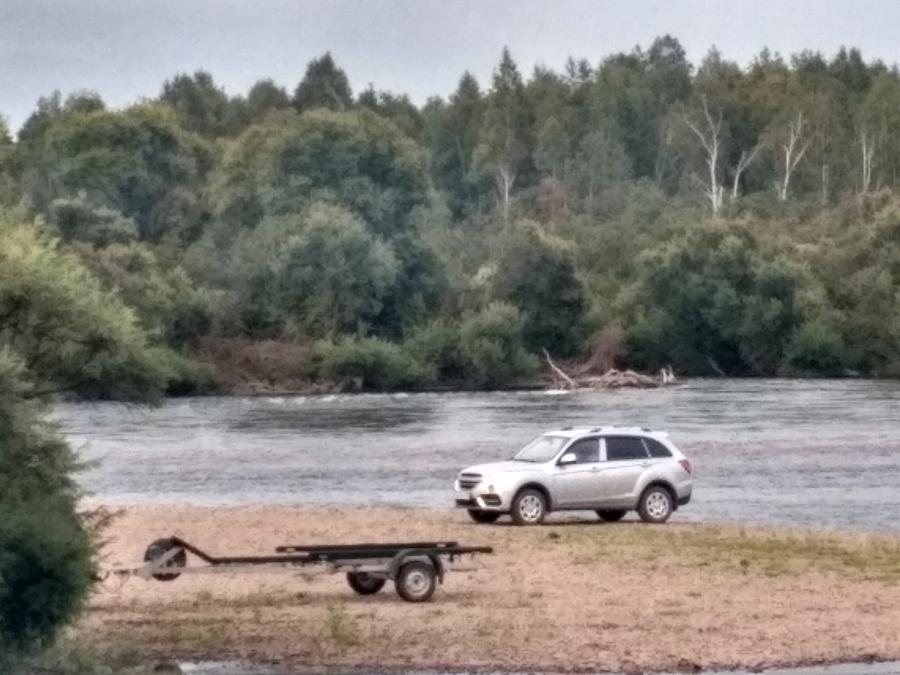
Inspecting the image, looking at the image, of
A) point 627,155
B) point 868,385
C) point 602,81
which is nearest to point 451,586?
point 868,385

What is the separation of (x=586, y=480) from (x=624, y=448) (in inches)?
38.6

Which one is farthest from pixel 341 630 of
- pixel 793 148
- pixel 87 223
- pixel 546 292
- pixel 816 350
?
pixel 793 148

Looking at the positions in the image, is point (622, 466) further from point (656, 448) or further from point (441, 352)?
point (441, 352)

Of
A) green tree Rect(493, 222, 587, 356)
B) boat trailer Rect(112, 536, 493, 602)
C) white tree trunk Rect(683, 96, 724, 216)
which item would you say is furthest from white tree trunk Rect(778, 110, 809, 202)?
boat trailer Rect(112, 536, 493, 602)

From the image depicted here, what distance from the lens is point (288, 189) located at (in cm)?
10769

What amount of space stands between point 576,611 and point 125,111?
337ft

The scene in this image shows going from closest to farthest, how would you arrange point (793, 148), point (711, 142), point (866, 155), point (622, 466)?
point (622, 466), point (866, 155), point (793, 148), point (711, 142)

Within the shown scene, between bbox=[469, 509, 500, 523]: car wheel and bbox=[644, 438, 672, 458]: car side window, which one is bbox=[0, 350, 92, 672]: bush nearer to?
bbox=[469, 509, 500, 523]: car wheel

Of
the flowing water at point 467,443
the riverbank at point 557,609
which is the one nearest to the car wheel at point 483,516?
the riverbank at point 557,609

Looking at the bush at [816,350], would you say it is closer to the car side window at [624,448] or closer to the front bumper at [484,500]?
the car side window at [624,448]

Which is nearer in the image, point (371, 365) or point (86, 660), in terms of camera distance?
point (86, 660)

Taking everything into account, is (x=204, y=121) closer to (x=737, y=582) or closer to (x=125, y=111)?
(x=125, y=111)

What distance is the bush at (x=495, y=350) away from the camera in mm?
94875

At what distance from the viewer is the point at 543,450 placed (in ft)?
120
